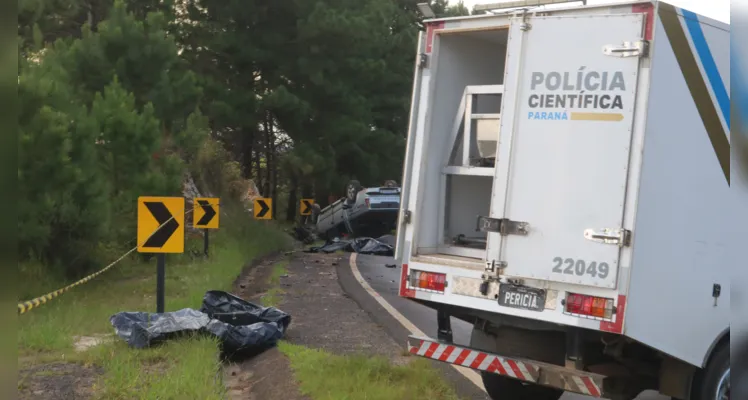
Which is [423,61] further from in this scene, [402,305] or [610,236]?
[402,305]

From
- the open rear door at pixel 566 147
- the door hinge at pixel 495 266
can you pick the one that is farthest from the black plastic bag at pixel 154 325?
the open rear door at pixel 566 147

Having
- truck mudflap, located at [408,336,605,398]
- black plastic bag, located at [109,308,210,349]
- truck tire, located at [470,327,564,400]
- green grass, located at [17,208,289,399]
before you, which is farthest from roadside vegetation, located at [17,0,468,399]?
truck tire, located at [470,327,564,400]

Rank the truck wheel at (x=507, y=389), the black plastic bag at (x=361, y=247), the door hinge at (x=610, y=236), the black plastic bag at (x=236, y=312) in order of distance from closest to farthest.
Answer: the door hinge at (x=610, y=236) < the truck wheel at (x=507, y=389) < the black plastic bag at (x=236, y=312) < the black plastic bag at (x=361, y=247)

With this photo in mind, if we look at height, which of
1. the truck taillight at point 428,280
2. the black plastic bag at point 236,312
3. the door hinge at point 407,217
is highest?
the door hinge at point 407,217

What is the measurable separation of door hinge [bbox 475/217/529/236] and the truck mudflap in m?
0.95

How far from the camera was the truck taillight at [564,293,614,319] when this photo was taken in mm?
5637

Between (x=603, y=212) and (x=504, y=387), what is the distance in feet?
7.48

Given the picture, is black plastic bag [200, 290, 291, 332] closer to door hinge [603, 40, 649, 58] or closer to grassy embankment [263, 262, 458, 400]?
grassy embankment [263, 262, 458, 400]

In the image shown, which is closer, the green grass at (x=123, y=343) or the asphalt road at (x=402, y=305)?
the green grass at (x=123, y=343)

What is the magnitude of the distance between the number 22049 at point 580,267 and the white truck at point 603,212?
0.01 metres

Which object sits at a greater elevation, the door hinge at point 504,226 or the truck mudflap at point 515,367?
the door hinge at point 504,226

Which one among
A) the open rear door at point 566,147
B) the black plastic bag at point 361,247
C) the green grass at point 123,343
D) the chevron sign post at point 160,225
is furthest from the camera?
the black plastic bag at point 361,247

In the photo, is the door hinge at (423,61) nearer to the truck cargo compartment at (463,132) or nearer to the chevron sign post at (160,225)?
the truck cargo compartment at (463,132)

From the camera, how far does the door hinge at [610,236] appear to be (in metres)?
5.58
